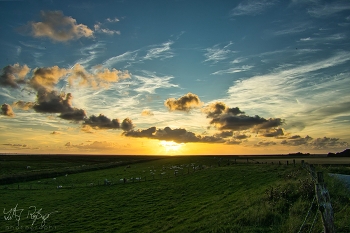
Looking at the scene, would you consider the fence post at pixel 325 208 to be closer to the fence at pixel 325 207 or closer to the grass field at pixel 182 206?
the fence at pixel 325 207

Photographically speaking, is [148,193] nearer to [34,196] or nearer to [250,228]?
[34,196]

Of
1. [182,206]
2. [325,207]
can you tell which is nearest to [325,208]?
[325,207]

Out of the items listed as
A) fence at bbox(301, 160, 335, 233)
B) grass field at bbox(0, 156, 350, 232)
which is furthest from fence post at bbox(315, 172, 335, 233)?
grass field at bbox(0, 156, 350, 232)

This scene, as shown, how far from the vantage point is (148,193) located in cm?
4675

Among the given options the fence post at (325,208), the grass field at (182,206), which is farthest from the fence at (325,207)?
the grass field at (182,206)

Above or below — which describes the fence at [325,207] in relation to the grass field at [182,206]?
above

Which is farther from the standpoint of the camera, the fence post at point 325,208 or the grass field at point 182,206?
the grass field at point 182,206

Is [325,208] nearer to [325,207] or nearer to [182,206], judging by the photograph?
[325,207]

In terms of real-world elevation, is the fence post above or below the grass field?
above

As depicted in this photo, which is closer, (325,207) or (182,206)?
(325,207)

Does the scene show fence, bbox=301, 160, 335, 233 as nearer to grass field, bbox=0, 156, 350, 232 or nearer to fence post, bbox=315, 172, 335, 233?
fence post, bbox=315, 172, 335, 233

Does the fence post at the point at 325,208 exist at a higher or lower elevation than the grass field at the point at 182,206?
higher

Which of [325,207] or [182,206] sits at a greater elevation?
[325,207]

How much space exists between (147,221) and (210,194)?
13.4 metres
